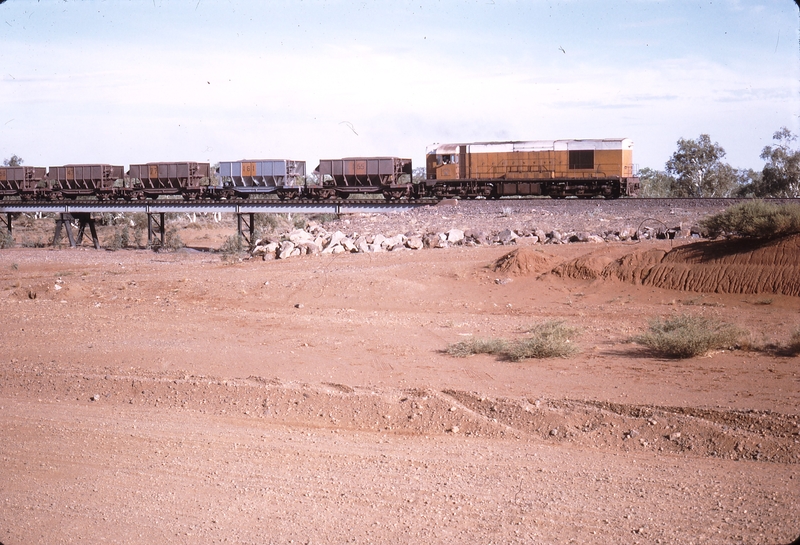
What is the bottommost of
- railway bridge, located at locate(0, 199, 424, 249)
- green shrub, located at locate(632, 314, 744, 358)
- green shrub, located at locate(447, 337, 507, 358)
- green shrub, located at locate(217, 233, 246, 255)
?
green shrub, located at locate(447, 337, 507, 358)

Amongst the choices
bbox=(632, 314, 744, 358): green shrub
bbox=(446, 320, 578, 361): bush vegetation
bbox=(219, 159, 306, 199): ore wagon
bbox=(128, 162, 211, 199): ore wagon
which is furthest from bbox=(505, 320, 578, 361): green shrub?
bbox=(128, 162, 211, 199): ore wagon

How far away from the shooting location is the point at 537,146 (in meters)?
40.1

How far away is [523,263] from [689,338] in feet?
30.0

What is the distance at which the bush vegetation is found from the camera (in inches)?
475

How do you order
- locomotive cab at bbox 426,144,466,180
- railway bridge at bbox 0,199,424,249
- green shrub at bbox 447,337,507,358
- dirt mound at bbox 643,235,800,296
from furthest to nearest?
locomotive cab at bbox 426,144,466,180
railway bridge at bbox 0,199,424,249
dirt mound at bbox 643,235,800,296
green shrub at bbox 447,337,507,358

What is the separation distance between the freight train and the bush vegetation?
26.3 metres

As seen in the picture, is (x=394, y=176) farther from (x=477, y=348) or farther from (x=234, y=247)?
(x=477, y=348)

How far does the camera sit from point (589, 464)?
25.2ft

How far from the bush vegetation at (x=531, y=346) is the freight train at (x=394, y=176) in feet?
86.3

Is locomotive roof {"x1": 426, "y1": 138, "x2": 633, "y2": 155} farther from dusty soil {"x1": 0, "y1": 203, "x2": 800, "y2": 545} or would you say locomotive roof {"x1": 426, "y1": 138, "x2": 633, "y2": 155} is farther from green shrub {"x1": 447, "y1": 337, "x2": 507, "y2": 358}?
green shrub {"x1": 447, "y1": 337, "x2": 507, "y2": 358}

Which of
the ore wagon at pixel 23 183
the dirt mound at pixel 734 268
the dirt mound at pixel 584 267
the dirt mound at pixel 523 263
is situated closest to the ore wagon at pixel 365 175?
the ore wagon at pixel 23 183

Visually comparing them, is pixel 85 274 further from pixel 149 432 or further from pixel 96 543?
pixel 96 543

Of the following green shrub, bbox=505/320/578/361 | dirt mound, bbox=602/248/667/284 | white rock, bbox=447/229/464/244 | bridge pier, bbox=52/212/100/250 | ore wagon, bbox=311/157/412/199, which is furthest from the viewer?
bridge pier, bbox=52/212/100/250

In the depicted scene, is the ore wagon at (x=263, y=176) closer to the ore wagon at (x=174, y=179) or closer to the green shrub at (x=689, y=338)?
the ore wagon at (x=174, y=179)
